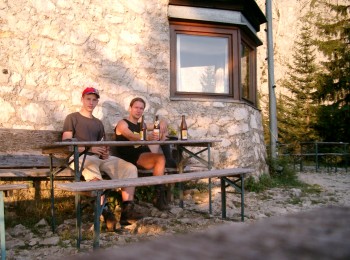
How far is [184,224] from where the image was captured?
3.97 meters

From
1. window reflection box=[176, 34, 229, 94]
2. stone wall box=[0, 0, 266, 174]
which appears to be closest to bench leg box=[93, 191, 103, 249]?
stone wall box=[0, 0, 266, 174]

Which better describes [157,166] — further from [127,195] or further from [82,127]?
[82,127]

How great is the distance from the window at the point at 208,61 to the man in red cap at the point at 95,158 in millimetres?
1826

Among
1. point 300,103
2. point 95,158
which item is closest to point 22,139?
point 95,158

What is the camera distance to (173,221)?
4.08 meters

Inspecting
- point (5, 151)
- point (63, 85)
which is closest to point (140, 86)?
point (63, 85)

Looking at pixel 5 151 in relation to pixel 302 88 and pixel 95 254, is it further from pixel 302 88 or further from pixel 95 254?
pixel 302 88

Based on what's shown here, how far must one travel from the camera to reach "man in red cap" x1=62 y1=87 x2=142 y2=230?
12.8 feet

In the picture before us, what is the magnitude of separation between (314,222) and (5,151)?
427 cm

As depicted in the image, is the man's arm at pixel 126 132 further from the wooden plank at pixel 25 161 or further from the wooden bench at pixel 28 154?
the wooden plank at pixel 25 161

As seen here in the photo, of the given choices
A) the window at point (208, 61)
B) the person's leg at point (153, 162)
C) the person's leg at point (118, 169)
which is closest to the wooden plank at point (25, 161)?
the person's leg at point (118, 169)

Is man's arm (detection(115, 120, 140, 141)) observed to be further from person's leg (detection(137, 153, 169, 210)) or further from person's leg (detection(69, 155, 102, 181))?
person's leg (detection(69, 155, 102, 181))

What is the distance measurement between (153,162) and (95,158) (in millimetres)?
661

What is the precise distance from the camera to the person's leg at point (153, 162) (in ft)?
14.5
